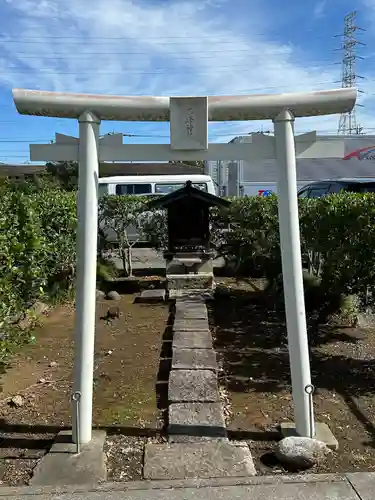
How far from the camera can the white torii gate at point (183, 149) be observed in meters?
3.35

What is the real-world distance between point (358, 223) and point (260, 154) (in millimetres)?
1936

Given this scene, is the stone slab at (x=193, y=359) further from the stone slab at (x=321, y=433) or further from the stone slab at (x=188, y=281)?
the stone slab at (x=188, y=281)

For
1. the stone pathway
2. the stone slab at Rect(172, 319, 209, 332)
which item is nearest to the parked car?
the stone slab at Rect(172, 319, 209, 332)

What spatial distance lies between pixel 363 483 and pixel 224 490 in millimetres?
779

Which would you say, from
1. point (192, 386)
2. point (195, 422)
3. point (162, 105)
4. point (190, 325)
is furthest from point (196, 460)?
point (190, 325)

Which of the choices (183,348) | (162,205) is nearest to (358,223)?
(183,348)

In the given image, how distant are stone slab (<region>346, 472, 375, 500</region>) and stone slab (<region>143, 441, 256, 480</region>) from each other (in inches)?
22.0

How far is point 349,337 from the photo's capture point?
591 cm

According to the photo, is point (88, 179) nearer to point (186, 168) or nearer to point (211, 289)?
point (211, 289)

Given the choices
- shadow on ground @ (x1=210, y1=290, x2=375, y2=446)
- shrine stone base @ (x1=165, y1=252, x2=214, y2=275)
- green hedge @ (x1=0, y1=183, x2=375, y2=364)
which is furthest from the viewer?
shrine stone base @ (x1=165, y1=252, x2=214, y2=275)

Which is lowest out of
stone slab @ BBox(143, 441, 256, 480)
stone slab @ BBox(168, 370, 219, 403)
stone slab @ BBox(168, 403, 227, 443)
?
stone slab @ BBox(143, 441, 256, 480)

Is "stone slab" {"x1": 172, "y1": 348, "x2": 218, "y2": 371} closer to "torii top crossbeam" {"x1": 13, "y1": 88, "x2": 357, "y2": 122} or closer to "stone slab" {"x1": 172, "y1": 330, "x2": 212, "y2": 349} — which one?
"stone slab" {"x1": 172, "y1": 330, "x2": 212, "y2": 349}

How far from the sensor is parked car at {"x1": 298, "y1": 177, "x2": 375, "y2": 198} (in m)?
13.2

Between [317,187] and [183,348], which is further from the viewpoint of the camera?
[317,187]
